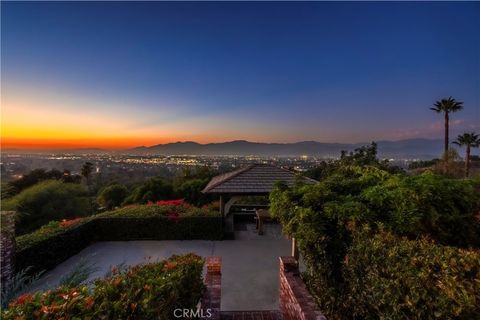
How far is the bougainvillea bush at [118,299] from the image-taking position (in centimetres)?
199

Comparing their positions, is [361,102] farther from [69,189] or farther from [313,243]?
[69,189]

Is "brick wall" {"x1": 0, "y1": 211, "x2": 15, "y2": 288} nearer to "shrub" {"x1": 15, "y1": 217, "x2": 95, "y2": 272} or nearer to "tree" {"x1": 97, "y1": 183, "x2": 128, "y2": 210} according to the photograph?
"shrub" {"x1": 15, "y1": 217, "x2": 95, "y2": 272}

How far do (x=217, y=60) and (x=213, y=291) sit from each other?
38.4 ft

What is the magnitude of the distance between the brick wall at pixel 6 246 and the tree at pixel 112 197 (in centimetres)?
2090

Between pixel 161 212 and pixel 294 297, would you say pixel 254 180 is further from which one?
pixel 294 297

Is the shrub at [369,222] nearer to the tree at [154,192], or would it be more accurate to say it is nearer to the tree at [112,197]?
the tree at [154,192]

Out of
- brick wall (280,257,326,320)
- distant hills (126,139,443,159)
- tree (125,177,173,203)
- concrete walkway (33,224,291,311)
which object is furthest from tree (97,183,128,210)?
distant hills (126,139,443,159)

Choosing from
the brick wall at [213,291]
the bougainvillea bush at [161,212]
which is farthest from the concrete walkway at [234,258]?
the brick wall at [213,291]

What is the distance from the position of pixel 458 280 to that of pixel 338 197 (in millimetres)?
2241

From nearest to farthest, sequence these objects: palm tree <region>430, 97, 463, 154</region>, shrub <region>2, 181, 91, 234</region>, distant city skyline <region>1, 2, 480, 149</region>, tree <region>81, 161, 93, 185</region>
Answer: distant city skyline <region>1, 2, 480, 149</region> < shrub <region>2, 181, 91, 234</region> < palm tree <region>430, 97, 463, 154</region> < tree <region>81, 161, 93, 185</region>

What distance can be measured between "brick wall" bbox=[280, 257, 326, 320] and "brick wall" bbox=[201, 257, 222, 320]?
1213 mm

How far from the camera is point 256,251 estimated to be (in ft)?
30.1

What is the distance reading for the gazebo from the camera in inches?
409

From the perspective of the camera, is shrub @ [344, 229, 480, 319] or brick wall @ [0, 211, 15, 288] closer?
shrub @ [344, 229, 480, 319]
